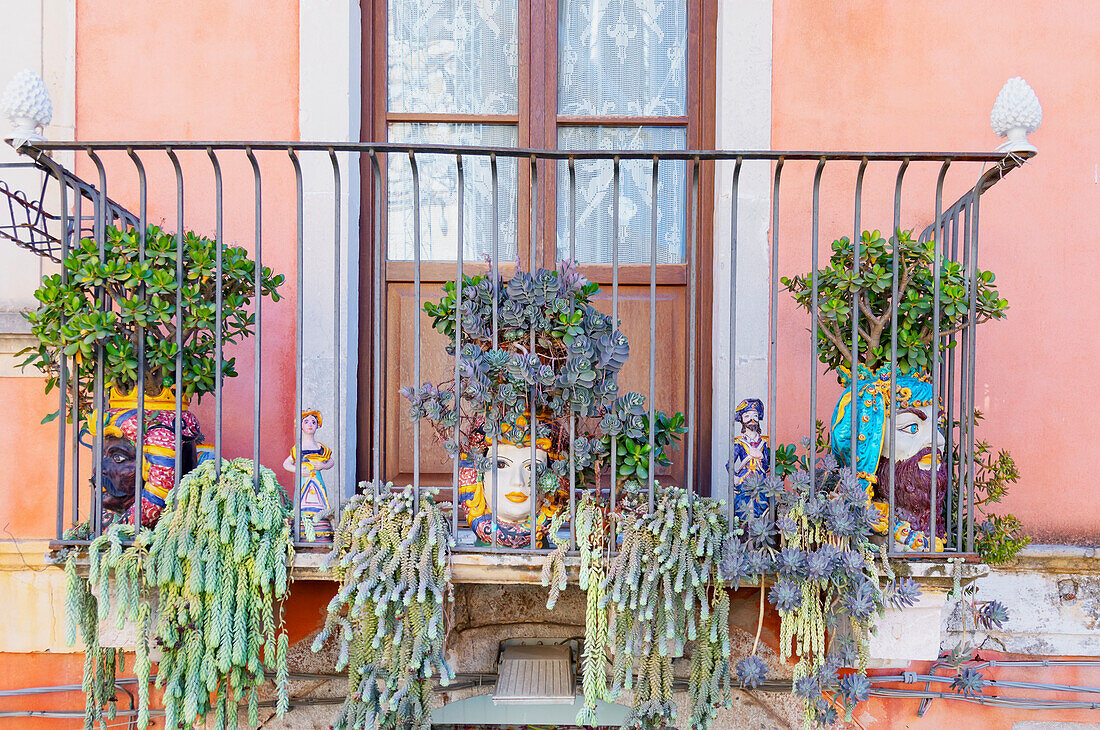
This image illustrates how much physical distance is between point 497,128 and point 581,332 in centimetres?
128

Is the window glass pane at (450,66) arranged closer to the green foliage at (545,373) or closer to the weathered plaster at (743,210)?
the weathered plaster at (743,210)

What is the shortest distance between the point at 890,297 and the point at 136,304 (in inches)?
88.1

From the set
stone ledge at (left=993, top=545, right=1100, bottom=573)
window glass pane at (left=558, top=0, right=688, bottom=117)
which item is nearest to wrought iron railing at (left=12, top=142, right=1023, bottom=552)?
window glass pane at (left=558, top=0, right=688, bottom=117)

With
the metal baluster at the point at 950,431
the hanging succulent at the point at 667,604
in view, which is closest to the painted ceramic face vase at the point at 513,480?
the hanging succulent at the point at 667,604

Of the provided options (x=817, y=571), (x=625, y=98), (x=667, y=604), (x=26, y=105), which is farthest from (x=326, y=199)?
(x=817, y=571)

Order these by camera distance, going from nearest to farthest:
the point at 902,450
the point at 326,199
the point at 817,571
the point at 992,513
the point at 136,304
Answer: the point at 817,571
the point at 136,304
the point at 902,450
the point at 992,513
the point at 326,199

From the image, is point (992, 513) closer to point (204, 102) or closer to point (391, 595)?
point (391, 595)

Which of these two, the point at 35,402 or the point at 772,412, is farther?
the point at 35,402

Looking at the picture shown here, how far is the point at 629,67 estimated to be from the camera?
11.0 feet

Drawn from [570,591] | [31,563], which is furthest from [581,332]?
[31,563]

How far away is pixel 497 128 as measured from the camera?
11.0 feet

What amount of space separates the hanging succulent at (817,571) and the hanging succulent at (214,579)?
1.31m

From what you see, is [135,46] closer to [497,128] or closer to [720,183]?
[497,128]

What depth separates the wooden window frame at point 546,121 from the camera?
324 cm
